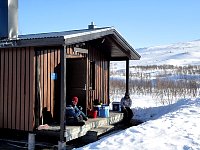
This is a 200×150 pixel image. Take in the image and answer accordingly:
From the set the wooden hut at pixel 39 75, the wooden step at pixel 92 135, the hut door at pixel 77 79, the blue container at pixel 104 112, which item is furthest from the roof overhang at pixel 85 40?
the wooden step at pixel 92 135

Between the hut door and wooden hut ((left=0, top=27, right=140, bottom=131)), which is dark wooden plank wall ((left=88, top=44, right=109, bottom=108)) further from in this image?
the hut door

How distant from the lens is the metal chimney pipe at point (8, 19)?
1045cm

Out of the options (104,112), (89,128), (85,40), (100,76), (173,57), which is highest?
(173,57)

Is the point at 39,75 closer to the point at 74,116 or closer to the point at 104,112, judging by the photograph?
the point at 74,116

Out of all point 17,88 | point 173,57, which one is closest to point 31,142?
point 17,88

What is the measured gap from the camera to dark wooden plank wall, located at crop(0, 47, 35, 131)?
9242 mm

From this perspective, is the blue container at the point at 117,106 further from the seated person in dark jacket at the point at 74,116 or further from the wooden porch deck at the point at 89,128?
the seated person in dark jacket at the point at 74,116

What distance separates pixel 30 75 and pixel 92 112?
2.78m

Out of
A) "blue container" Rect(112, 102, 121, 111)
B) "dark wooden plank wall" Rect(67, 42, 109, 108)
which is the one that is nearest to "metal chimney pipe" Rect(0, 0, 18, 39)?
"dark wooden plank wall" Rect(67, 42, 109, 108)

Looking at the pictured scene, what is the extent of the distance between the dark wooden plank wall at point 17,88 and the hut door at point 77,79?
215cm

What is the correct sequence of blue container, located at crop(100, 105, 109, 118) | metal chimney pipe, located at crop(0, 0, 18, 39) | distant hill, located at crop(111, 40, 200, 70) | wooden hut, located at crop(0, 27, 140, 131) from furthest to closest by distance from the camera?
distant hill, located at crop(111, 40, 200, 70)
blue container, located at crop(100, 105, 109, 118)
metal chimney pipe, located at crop(0, 0, 18, 39)
wooden hut, located at crop(0, 27, 140, 131)

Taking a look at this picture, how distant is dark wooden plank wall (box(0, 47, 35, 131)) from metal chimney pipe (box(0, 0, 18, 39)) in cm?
82

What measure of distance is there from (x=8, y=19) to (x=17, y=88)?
8.32ft

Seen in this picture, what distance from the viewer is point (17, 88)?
375 inches
